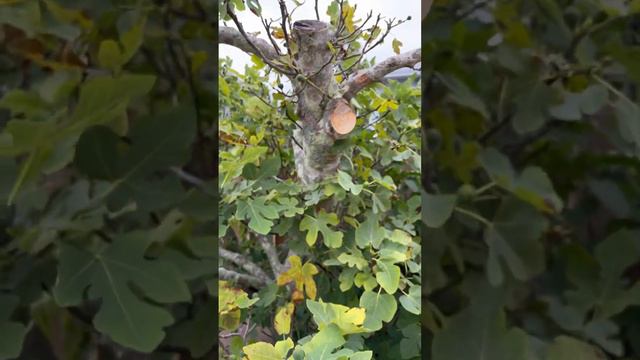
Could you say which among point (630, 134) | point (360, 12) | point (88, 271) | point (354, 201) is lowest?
point (354, 201)

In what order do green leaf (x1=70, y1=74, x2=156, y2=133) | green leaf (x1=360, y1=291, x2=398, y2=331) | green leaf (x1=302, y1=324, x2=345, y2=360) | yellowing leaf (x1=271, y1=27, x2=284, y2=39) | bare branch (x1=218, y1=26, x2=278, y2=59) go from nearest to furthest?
green leaf (x1=70, y1=74, x2=156, y2=133)
green leaf (x1=302, y1=324, x2=345, y2=360)
green leaf (x1=360, y1=291, x2=398, y2=331)
bare branch (x1=218, y1=26, x2=278, y2=59)
yellowing leaf (x1=271, y1=27, x2=284, y2=39)

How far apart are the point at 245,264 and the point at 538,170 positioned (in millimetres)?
815

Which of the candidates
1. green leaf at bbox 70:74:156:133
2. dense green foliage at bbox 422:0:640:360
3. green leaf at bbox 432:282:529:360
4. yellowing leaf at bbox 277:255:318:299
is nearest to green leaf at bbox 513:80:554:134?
dense green foliage at bbox 422:0:640:360

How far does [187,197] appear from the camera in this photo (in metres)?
0.40

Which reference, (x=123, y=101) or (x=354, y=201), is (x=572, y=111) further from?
(x=354, y=201)

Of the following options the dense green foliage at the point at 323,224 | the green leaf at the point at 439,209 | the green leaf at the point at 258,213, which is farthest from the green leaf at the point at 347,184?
the green leaf at the point at 439,209

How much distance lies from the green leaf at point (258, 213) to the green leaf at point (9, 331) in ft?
1.72

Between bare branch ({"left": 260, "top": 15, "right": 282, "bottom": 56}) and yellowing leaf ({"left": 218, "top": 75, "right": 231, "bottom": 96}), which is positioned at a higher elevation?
bare branch ({"left": 260, "top": 15, "right": 282, "bottom": 56})

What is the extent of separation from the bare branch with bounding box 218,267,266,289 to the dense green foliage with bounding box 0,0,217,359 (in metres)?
0.65

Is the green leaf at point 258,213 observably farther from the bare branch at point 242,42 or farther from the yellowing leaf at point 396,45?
the yellowing leaf at point 396,45

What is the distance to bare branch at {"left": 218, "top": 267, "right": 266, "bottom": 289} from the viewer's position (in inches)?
41.1

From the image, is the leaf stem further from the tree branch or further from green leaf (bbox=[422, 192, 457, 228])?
the tree branch

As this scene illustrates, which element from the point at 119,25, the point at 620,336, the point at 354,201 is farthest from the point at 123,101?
the point at 354,201

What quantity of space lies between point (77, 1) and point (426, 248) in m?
0.30
